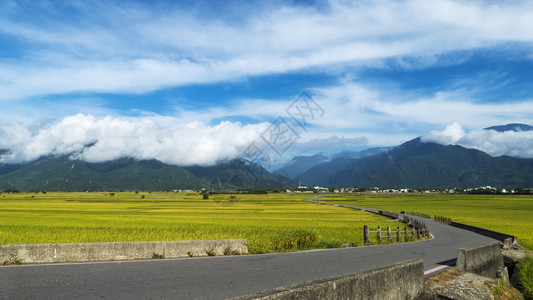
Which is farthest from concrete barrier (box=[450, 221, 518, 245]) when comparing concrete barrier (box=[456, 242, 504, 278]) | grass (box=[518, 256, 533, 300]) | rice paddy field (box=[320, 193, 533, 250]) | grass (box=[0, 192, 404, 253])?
concrete barrier (box=[456, 242, 504, 278])

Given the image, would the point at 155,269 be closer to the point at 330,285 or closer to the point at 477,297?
the point at 330,285


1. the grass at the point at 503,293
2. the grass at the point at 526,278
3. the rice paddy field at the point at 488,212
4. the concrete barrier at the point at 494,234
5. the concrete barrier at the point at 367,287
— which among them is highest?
the concrete barrier at the point at 367,287

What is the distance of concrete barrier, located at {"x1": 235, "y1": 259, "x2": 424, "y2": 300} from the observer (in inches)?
209

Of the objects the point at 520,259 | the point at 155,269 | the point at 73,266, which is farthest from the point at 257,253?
the point at 520,259

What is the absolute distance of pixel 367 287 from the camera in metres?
6.49

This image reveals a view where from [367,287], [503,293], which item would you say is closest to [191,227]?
[503,293]

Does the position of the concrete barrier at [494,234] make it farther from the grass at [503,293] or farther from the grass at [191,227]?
the grass at [503,293]

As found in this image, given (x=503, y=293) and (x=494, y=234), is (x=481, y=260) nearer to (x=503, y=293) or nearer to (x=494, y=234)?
(x=503, y=293)

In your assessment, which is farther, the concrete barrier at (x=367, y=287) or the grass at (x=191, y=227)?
the grass at (x=191, y=227)

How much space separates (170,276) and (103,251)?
12.7 ft

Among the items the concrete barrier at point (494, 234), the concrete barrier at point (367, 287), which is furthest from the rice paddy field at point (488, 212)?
the concrete barrier at point (367, 287)

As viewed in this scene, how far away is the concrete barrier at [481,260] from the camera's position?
10328 mm

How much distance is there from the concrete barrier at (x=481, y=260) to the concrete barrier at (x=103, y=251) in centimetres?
846

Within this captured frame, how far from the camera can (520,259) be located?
528 inches
